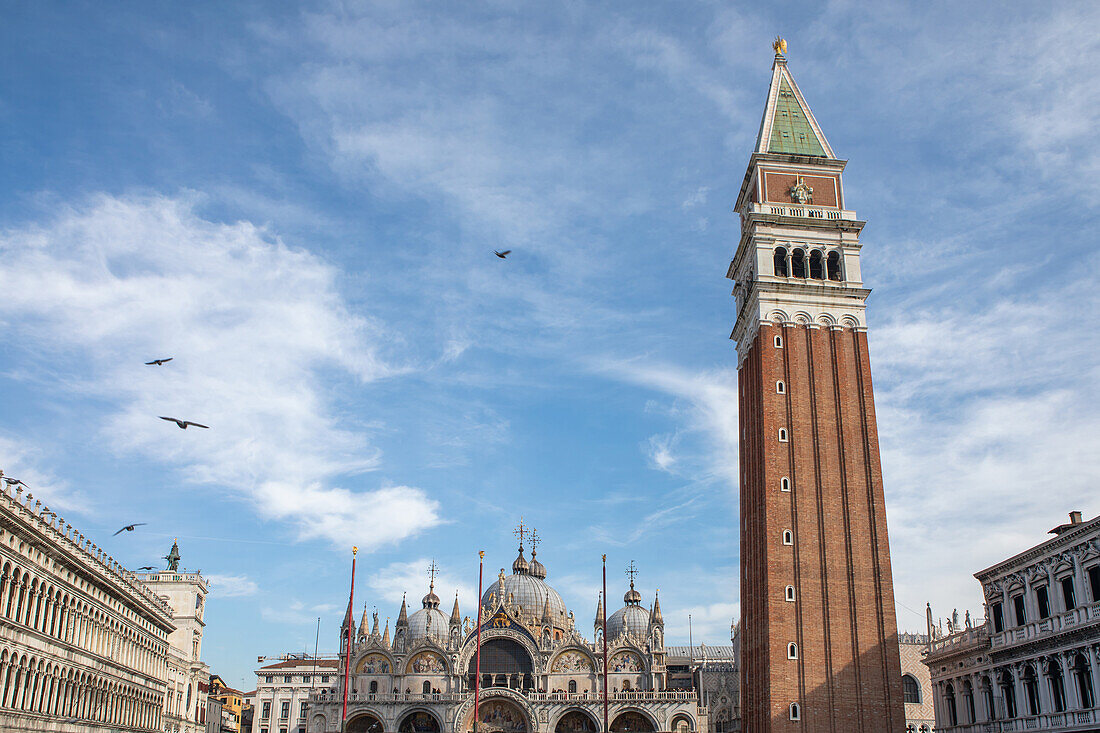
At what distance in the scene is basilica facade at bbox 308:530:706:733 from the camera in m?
79.9

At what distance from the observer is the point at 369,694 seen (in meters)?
82.7

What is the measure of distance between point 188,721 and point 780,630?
172ft

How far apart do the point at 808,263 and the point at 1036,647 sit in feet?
85.1

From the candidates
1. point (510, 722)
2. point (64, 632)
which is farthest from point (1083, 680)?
point (510, 722)

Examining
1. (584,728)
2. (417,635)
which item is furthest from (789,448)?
(417,635)

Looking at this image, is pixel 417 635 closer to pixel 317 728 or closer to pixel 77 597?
pixel 317 728

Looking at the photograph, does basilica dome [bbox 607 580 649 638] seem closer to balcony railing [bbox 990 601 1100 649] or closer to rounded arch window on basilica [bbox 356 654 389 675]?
rounded arch window on basilica [bbox 356 654 389 675]

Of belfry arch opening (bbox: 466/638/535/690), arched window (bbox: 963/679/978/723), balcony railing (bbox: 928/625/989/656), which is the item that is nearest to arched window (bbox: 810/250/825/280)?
balcony railing (bbox: 928/625/989/656)

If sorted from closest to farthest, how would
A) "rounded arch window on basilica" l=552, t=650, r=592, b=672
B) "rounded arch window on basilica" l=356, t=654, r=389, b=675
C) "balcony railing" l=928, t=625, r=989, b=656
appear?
"balcony railing" l=928, t=625, r=989, b=656
"rounded arch window on basilica" l=552, t=650, r=592, b=672
"rounded arch window on basilica" l=356, t=654, r=389, b=675

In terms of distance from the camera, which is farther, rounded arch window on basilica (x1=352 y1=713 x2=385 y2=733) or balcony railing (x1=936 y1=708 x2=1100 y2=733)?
rounded arch window on basilica (x1=352 y1=713 x2=385 y2=733)

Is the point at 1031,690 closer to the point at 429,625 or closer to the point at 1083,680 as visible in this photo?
the point at 1083,680

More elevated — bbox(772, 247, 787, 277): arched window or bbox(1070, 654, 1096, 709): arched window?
bbox(772, 247, 787, 277): arched window

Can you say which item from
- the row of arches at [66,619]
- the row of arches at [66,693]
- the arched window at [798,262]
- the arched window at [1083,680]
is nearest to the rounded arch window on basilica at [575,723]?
the row of arches at [66,693]

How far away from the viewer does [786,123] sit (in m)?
64.9
